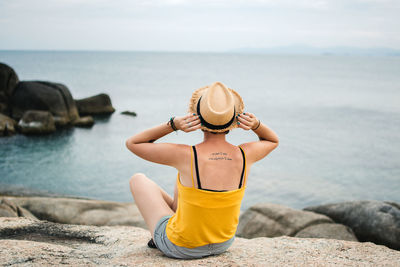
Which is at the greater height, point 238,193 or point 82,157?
point 238,193

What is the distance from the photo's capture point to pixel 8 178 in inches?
605

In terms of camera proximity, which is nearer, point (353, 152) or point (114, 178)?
point (114, 178)

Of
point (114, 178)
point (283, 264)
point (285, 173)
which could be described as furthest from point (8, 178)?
point (283, 264)

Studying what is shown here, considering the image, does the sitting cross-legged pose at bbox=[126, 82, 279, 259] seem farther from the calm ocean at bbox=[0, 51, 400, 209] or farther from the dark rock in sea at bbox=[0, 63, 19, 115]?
the dark rock in sea at bbox=[0, 63, 19, 115]

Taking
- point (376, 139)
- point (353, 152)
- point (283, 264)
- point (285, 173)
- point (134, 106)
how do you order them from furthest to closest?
1. point (134, 106)
2. point (376, 139)
3. point (353, 152)
4. point (285, 173)
5. point (283, 264)

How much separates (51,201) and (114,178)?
7.08 meters

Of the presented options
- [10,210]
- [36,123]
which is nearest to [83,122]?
[36,123]

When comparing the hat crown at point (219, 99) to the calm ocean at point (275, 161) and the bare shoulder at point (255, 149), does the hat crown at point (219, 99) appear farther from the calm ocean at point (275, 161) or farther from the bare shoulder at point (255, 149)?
the calm ocean at point (275, 161)

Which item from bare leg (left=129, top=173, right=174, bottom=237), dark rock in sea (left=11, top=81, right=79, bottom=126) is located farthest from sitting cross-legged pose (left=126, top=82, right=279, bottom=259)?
dark rock in sea (left=11, top=81, right=79, bottom=126)

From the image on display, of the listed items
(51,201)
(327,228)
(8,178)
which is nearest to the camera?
(327,228)

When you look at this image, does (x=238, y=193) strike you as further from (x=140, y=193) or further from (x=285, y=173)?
(x=285, y=173)

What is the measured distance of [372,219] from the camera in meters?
7.31

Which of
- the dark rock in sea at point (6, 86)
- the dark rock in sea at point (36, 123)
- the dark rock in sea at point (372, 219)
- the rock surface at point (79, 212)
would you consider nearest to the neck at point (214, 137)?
the dark rock in sea at point (372, 219)

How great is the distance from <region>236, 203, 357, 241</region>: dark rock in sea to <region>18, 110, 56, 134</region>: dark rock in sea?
1804 cm
